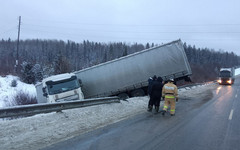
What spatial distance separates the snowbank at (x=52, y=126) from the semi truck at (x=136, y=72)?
709 centimetres

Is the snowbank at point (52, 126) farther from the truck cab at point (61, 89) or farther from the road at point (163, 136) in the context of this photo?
the truck cab at point (61, 89)

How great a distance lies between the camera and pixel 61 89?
14.2 meters

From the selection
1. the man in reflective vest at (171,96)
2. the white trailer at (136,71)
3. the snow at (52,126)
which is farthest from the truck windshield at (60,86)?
the man in reflective vest at (171,96)

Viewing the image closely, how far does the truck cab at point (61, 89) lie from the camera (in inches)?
549

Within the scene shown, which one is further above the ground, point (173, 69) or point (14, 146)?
point (173, 69)

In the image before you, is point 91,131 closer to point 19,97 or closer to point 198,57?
point 19,97

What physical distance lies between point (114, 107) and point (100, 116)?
6.22 feet

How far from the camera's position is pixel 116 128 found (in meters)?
7.00

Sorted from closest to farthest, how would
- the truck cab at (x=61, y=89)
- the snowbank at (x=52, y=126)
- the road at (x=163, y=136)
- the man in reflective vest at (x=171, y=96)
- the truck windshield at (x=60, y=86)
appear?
the road at (x=163, y=136), the snowbank at (x=52, y=126), the man in reflective vest at (x=171, y=96), the truck cab at (x=61, y=89), the truck windshield at (x=60, y=86)

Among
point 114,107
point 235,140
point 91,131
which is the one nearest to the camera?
point 235,140

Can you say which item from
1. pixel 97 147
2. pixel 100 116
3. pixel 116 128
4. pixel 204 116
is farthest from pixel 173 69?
pixel 97 147

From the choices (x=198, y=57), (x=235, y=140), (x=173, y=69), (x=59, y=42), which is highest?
(x=59, y=42)

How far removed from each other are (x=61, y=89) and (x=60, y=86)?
233 mm

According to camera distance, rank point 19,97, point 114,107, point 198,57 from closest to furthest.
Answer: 1. point 114,107
2. point 19,97
3. point 198,57
